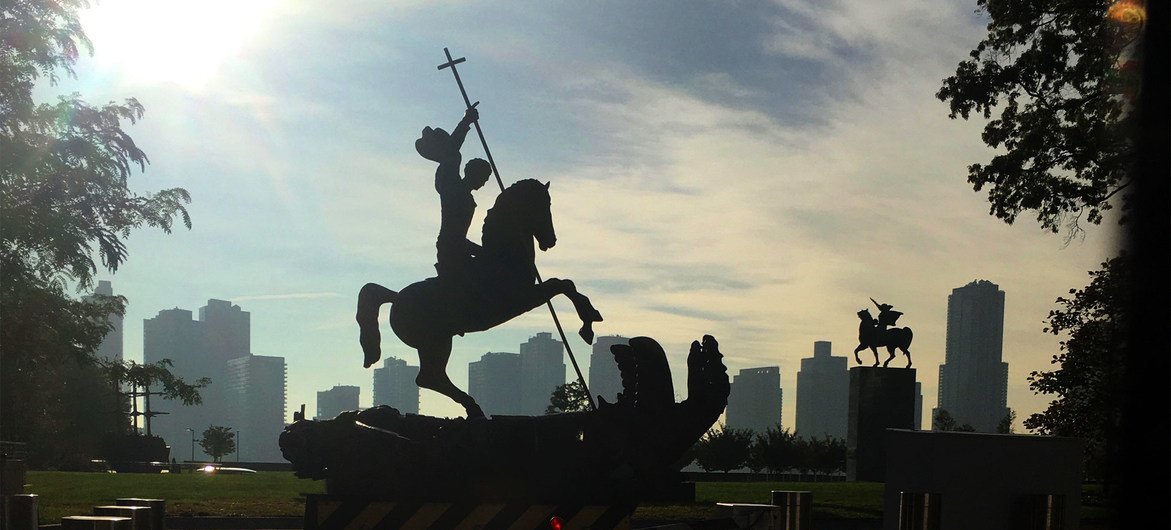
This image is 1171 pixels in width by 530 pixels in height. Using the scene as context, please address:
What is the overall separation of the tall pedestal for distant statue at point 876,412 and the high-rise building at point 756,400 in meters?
57.4

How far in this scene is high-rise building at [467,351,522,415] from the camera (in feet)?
243

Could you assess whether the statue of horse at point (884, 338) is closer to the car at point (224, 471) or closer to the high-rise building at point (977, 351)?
the car at point (224, 471)

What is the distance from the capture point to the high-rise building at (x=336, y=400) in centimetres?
8869

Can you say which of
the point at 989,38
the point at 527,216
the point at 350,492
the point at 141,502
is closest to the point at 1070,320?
the point at 989,38

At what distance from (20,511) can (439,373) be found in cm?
383

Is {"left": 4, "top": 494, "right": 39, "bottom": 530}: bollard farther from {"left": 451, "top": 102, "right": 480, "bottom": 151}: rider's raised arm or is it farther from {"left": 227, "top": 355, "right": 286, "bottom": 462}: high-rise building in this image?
{"left": 227, "top": 355, "right": 286, "bottom": 462}: high-rise building

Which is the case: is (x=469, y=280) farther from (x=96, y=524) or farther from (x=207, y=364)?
(x=207, y=364)

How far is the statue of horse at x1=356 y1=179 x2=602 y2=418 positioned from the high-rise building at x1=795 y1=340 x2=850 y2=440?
86664mm

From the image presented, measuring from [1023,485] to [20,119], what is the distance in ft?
52.8

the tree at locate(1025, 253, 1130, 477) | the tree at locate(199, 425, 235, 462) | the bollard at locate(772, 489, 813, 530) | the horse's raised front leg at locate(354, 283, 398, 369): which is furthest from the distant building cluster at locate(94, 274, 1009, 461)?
the bollard at locate(772, 489, 813, 530)

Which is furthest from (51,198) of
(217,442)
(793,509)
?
(217,442)

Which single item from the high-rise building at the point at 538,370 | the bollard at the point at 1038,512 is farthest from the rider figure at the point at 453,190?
the high-rise building at the point at 538,370

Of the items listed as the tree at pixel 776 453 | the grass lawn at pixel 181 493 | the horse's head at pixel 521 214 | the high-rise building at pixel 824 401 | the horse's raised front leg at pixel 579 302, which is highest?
the horse's head at pixel 521 214

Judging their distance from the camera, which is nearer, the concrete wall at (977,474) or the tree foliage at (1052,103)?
the concrete wall at (977,474)
